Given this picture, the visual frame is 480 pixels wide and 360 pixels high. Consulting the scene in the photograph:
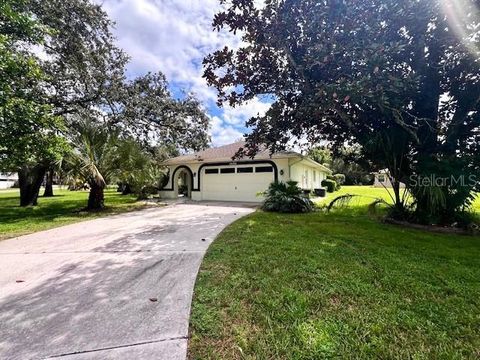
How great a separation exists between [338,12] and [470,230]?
6.95 m

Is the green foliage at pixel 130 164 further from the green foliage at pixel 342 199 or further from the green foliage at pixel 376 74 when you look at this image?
the green foliage at pixel 342 199

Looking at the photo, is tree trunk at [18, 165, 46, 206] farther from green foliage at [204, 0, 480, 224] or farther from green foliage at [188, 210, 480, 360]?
green foliage at [188, 210, 480, 360]

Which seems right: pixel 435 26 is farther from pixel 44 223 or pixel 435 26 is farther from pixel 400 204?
pixel 44 223

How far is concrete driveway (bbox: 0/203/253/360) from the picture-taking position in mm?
2566

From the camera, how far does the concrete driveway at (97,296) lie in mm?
2566

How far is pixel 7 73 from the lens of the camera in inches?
280

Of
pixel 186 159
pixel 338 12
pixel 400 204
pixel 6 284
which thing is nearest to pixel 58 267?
pixel 6 284

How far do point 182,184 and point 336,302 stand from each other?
21.4m

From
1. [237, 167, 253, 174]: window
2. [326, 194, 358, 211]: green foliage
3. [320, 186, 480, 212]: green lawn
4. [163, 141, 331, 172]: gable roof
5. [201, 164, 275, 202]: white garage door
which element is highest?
[163, 141, 331, 172]: gable roof

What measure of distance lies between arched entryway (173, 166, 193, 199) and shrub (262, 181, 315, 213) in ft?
30.0

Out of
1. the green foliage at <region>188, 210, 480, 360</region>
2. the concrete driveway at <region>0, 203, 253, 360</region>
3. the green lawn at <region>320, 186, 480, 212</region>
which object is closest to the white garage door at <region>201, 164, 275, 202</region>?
the green lawn at <region>320, 186, 480, 212</region>

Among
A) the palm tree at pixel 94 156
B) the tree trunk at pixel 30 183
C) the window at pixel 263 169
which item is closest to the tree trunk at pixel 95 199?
A: the palm tree at pixel 94 156

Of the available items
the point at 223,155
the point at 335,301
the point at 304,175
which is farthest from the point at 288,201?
the point at 304,175

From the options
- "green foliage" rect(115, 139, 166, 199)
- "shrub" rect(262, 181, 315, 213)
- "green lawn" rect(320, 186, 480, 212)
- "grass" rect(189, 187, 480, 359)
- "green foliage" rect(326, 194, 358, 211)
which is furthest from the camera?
"green lawn" rect(320, 186, 480, 212)
